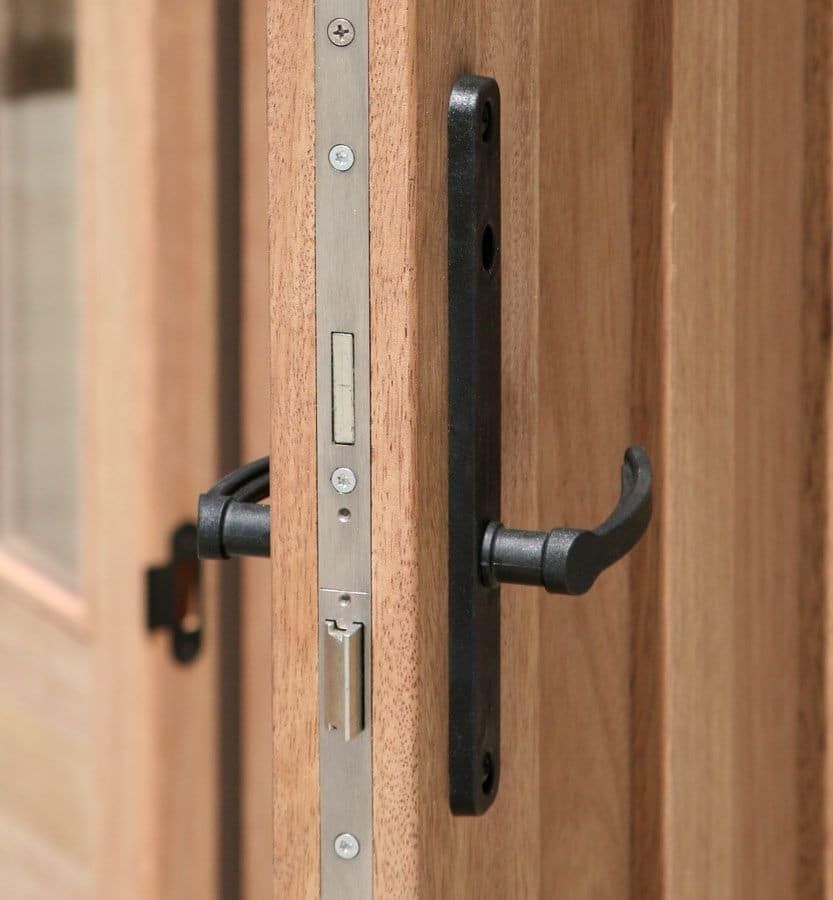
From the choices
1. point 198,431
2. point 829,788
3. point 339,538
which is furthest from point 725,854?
point 198,431

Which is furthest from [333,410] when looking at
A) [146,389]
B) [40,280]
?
[40,280]

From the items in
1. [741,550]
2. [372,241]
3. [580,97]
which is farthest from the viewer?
[741,550]

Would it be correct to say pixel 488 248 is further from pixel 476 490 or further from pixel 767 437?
pixel 767 437

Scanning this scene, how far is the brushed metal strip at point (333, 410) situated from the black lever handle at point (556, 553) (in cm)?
4

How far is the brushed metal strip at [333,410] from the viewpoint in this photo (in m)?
0.35

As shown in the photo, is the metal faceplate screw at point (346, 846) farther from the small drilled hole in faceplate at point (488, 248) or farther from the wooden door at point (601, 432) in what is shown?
the small drilled hole in faceplate at point (488, 248)

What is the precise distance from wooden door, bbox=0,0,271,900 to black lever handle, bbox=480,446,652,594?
595mm

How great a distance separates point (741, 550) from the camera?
56 centimetres

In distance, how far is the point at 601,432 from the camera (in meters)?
0.48

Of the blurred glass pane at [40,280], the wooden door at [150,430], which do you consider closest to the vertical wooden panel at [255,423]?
the wooden door at [150,430]

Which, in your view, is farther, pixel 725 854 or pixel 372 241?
pixel 725 854

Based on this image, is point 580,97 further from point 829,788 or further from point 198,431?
point 198,431

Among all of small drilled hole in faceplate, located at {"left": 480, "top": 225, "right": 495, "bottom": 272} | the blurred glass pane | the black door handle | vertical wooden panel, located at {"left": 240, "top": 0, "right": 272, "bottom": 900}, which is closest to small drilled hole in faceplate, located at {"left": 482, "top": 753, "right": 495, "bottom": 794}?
the black door handle

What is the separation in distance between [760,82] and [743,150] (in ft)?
0.11
